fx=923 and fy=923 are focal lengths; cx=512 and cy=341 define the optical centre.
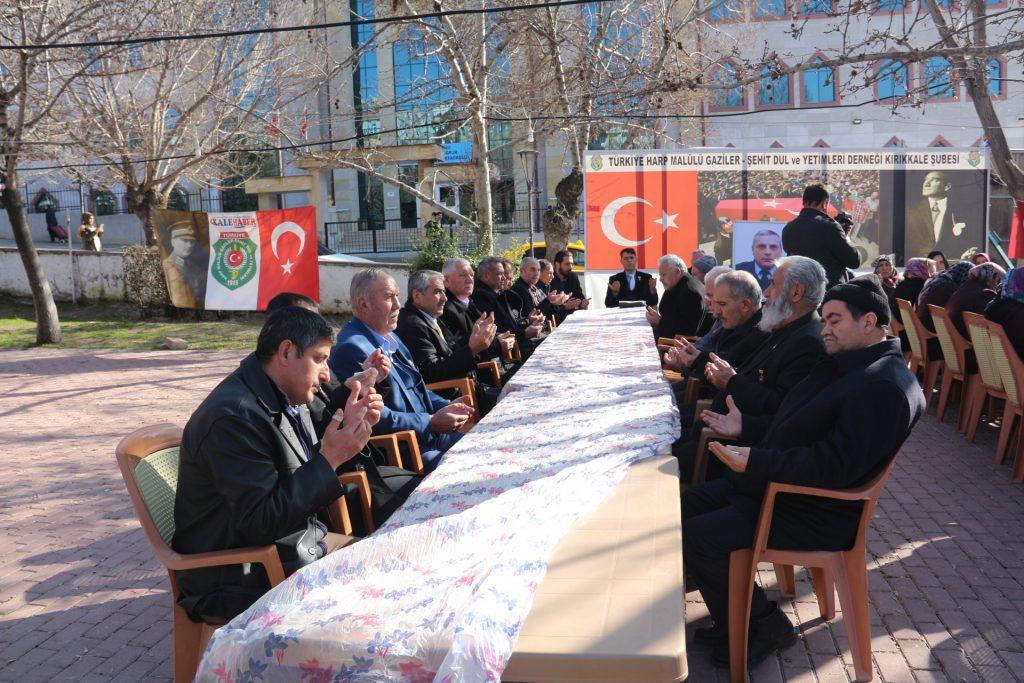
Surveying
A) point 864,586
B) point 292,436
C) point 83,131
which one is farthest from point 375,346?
point 83,131

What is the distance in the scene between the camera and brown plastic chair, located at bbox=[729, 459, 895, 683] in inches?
134

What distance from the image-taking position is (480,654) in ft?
6.48

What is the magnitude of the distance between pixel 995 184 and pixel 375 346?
676 inches

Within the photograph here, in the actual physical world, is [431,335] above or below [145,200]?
below

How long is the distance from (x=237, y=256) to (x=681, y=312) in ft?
30.9

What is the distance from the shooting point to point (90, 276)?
71.3 feet

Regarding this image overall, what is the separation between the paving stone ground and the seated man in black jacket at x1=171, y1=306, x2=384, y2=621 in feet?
3.80

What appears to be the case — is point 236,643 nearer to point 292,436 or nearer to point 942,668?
point 292,436

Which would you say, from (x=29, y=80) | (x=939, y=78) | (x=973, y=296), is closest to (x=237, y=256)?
(x=29, y=80)

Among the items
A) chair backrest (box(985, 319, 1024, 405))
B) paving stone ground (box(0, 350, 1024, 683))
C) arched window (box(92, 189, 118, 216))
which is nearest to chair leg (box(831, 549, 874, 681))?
paving stone ground (box(0, 350, 1024, 683))

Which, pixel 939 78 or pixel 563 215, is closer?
pixel 939 78

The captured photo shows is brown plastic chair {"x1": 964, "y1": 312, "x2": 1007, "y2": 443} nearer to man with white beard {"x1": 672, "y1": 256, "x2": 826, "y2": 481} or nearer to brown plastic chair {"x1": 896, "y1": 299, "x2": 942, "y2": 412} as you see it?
brown plastic chair {"x1": 896, "y1": 299, "x2": 942, "y2": 412}

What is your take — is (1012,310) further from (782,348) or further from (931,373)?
(782,348)

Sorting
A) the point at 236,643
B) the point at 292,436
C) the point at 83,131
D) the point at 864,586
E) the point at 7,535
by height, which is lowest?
the point at 7,535
